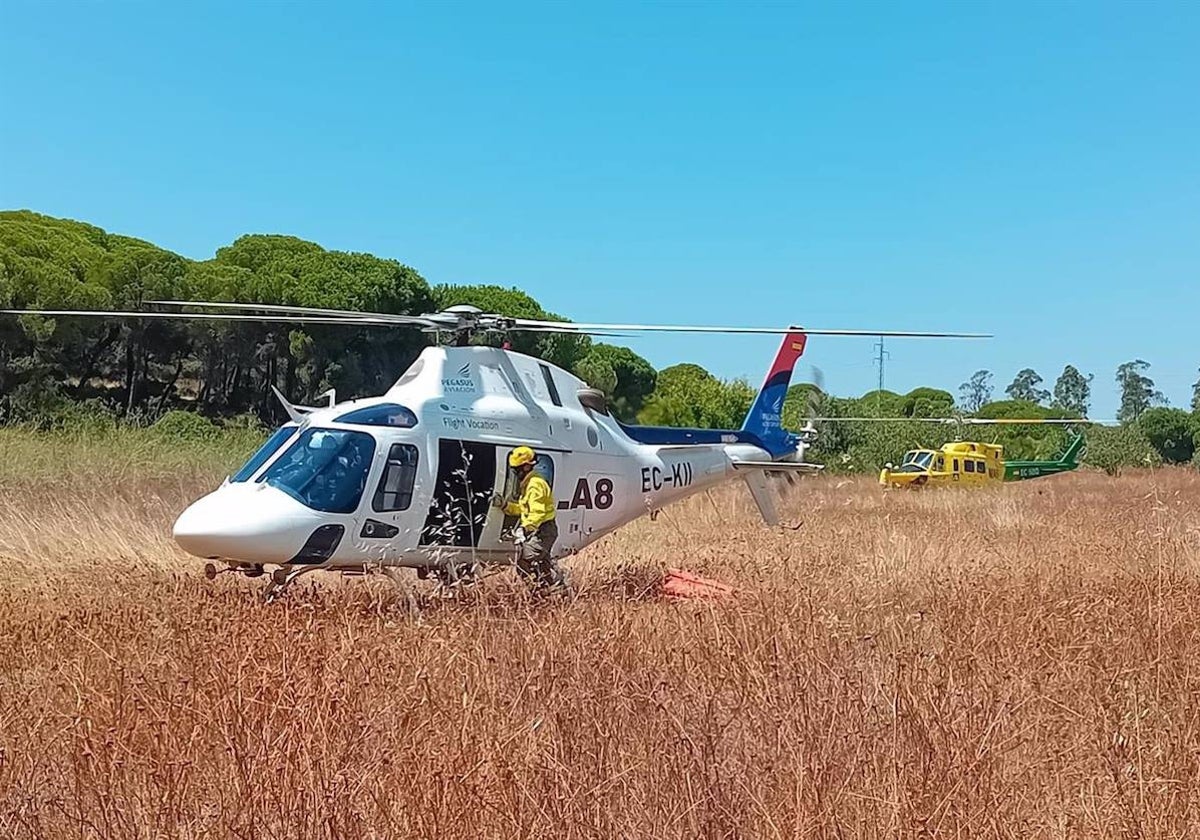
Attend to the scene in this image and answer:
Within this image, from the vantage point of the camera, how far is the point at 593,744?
3.28 m

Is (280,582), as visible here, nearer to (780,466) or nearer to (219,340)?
(780,466)

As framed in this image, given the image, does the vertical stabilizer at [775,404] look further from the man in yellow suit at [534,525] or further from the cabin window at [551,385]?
the man in yellow suit at [534,525]

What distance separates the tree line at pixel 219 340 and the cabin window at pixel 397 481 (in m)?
8.62

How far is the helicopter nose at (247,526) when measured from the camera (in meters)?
6.67

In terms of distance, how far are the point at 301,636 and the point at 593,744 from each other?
1.67 meters

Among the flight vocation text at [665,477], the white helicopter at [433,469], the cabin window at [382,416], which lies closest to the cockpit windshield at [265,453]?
the white helicopter at [433,469]

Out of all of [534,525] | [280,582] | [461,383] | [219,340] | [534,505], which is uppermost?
[219,340]

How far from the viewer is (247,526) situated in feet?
22.1

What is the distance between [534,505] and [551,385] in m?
1.50

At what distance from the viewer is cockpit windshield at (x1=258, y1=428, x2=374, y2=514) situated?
7117mm

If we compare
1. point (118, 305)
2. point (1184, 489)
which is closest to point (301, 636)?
point (118, 305)

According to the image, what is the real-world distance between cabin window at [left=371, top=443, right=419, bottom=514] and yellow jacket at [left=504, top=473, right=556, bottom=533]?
882mm

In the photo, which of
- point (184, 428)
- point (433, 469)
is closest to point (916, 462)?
point (184, 428)

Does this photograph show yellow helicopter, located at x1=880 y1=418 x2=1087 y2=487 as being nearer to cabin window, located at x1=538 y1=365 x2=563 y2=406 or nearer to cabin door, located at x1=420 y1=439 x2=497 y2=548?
cabin window, located at x1=538 y1=365 x2=563 y2=406
